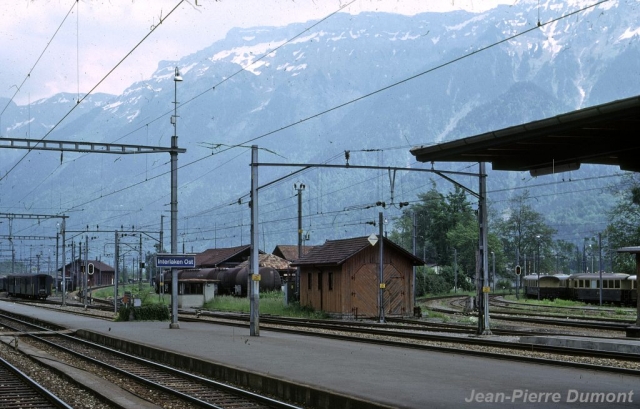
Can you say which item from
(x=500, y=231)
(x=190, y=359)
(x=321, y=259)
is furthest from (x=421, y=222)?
(x=190, y=359)

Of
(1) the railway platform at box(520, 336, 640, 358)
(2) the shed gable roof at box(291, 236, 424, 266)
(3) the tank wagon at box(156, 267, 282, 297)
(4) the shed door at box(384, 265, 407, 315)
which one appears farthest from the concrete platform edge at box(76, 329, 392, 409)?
(3) the tank wagon at box(156, 267, 282, 297)

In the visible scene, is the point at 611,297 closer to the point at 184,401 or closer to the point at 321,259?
the point at 321,259

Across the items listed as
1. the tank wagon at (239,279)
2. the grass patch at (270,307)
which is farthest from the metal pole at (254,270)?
the tank wagon at (239,279)

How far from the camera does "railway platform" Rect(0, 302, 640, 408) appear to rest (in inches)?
493

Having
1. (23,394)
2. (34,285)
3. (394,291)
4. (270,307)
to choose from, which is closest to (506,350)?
(23,394)

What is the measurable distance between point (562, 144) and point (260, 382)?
6.90 m

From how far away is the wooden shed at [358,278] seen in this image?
43469 mm

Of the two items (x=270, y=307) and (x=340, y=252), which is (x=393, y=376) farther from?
(x=270, y=307)

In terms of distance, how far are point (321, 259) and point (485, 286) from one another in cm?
1930

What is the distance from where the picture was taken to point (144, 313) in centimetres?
3844

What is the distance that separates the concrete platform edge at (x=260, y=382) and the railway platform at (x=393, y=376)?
0.02 metres

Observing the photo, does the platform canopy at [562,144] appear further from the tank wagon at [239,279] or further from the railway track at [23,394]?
the tank wagon at [239,279]

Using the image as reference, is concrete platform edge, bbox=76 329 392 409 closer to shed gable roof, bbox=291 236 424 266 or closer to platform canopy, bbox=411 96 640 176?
platform canopy, bbox=411 96 640 176

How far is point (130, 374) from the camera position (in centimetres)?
1792
